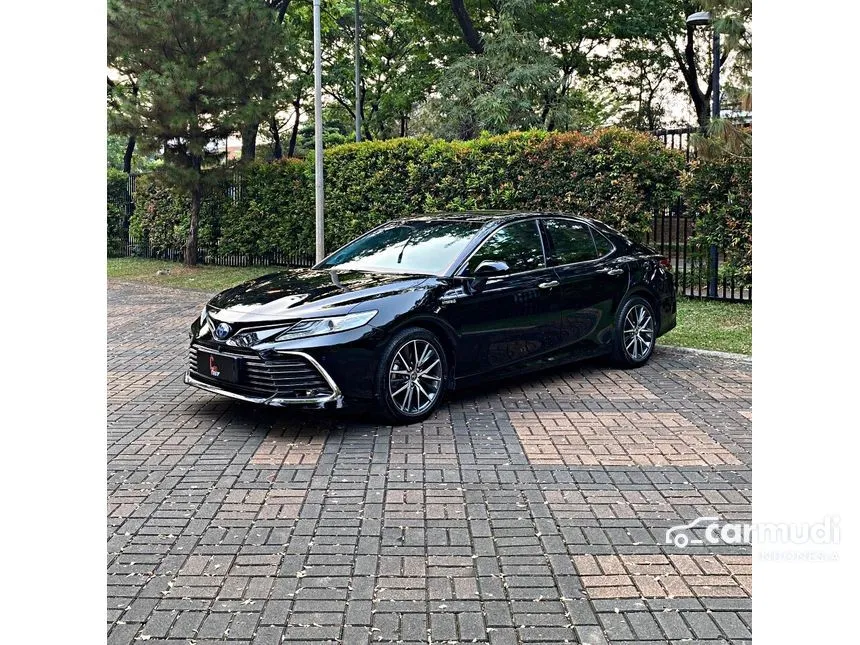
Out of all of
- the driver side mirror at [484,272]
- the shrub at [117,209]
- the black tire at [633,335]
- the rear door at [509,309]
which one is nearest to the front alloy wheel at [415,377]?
A: the rear door at [509,309]

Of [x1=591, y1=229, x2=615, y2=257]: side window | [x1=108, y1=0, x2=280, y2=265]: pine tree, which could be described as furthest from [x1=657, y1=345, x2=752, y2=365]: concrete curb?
[x1=108, y1=0, x2=280, y2=265]: pine tree

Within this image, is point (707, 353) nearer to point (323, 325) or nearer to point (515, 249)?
point (515, 249)

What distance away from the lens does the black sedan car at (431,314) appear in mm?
5871

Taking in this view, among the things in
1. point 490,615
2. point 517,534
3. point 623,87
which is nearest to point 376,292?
point 517,534

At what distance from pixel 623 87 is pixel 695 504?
96.0 ft

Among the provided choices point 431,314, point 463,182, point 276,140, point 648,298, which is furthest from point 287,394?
point 276,140

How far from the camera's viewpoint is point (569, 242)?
7781mm

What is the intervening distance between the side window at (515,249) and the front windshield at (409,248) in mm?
168

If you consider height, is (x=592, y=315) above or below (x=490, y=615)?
above

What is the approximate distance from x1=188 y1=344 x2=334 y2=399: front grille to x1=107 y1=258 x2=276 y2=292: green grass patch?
10904 mm

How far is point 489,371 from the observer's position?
22.4ft

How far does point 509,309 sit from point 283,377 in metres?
2.06

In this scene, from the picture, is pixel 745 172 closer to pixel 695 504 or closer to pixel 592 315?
pixel 592 315

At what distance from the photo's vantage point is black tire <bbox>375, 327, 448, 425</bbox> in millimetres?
6031
